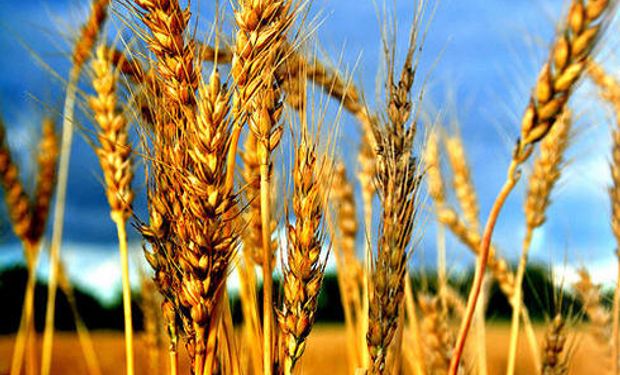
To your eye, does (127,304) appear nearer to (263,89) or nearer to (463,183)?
(263,89)

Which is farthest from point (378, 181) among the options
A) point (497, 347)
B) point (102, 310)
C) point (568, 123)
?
point (102, 310)

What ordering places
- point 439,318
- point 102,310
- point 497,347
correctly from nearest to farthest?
1. point 439,318
2. point 497,347
3. point 102,310

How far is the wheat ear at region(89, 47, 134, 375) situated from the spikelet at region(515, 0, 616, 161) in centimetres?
105

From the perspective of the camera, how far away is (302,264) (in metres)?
1.63

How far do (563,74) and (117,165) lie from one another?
3.87ft

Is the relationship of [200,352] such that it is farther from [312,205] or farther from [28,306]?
[28,306]

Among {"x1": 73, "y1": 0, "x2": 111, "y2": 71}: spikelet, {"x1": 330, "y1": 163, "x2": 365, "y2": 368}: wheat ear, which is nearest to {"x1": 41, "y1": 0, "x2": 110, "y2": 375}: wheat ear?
{"x1": 73, "y1": 0, "x2": 111, "y2": 71}: spikelet

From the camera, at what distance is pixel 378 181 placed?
1650 millimetres

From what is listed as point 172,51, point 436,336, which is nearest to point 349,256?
point 436,336

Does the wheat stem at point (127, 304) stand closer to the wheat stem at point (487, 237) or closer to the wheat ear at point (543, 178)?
the wheat stem at point (487, 237)

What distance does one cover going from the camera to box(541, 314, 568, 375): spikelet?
7.73 ft

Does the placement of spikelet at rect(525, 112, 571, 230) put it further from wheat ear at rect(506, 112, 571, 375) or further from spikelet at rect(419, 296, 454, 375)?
spikelet at rect(419, 296, 454, 375)

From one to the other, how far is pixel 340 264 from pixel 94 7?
1.21 metres

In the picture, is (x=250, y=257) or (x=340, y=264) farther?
(x=340, y=264)
